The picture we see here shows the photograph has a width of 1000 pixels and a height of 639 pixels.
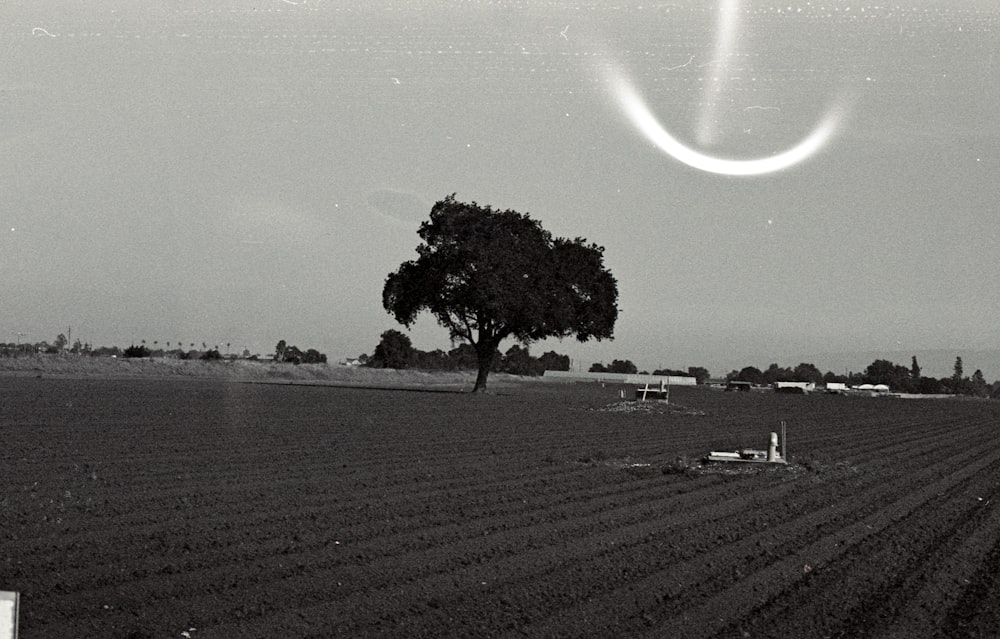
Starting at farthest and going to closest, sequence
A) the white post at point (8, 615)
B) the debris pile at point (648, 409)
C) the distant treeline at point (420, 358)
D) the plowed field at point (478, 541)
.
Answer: the distant treeline at point (420, 358) → the debris pile at point (648, 409) → the plowed field at point (478, 541) → the white post at point (8, 615)

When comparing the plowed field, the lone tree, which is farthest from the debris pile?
the plowed field

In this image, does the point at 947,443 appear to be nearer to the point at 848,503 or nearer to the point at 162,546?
the point at 848,503

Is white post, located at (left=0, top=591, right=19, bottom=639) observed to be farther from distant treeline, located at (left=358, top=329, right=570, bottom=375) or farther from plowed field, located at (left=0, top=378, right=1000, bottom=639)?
distant treeline, located at (left=358, top=329, right=570, bottom=375)

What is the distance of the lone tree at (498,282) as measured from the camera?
59406mm

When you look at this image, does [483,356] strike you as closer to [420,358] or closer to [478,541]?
[478,541]

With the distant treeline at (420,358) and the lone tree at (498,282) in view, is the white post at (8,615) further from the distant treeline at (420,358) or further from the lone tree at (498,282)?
the distant treeline at (420,358)

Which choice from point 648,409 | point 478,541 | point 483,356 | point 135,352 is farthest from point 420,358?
point 478,541

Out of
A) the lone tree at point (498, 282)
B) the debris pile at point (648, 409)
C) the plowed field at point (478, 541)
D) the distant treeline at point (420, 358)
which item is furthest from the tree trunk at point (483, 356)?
the distant treeline at point (420, 358)

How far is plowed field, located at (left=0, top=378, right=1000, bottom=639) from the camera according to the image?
309 inches

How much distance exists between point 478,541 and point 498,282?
47.5m

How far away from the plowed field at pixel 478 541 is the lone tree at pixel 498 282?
117ft

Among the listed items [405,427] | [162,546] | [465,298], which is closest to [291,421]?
[405,427]

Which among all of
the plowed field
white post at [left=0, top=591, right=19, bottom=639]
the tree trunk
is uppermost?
the tree trunk

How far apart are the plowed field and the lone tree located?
117 ft
